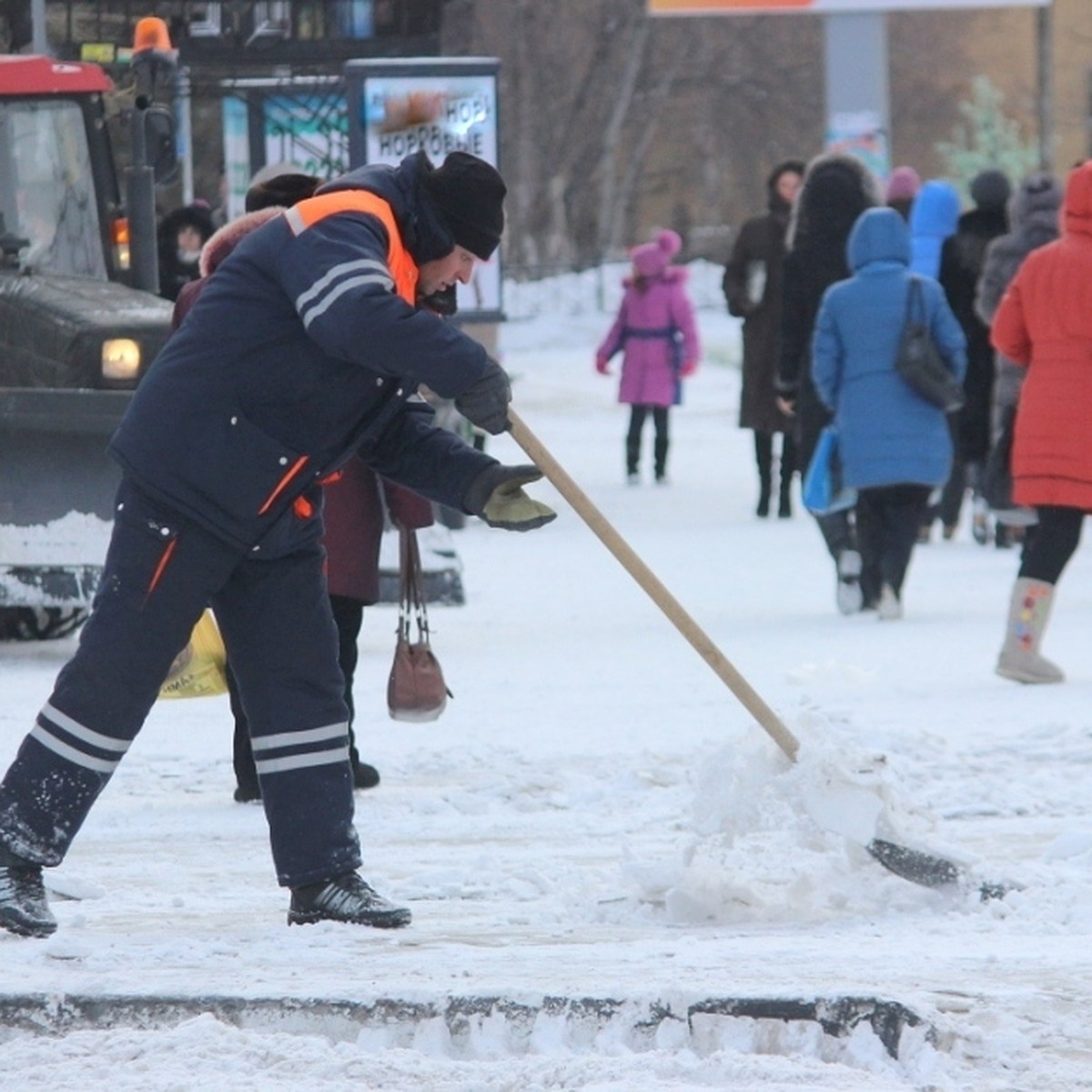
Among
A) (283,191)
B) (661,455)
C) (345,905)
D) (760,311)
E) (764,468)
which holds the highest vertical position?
(283,191)

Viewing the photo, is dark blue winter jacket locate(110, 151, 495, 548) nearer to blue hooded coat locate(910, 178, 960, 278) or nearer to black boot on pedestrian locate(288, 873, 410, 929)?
black boot on pedestrian locate(288, 873, 410, 929)

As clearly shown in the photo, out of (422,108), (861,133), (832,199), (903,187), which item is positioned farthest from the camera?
(861,133)

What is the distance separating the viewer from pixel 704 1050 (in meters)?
4.05

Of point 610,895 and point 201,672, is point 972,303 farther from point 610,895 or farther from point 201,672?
point 610,895

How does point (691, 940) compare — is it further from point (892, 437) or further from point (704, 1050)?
point (892, 437)

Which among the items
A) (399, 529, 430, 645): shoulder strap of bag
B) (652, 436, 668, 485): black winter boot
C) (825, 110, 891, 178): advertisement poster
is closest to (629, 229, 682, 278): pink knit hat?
(652, 436, 668, 485): black winter boot

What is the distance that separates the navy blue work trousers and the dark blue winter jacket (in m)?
0.09

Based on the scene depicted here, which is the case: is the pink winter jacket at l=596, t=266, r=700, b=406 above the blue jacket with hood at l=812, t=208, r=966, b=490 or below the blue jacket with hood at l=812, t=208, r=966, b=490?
below

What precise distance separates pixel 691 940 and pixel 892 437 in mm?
5329

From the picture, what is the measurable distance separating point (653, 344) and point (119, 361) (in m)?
7.90

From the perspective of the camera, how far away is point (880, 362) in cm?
984

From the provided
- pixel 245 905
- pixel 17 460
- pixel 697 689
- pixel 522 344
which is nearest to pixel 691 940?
pixel 245 905

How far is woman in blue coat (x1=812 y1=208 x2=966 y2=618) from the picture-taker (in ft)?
A: 32.1

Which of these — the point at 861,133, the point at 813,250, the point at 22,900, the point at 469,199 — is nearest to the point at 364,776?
the point at 22,900
